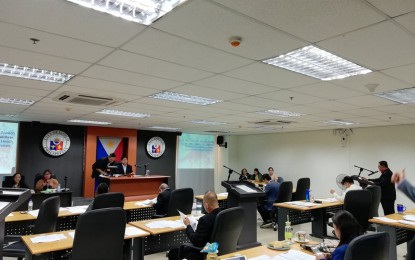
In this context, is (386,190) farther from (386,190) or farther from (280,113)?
(280,113)

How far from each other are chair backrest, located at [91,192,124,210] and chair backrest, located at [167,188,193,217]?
0.80m

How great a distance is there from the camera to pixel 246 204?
155 inches

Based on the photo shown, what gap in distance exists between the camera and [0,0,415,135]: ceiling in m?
1.83

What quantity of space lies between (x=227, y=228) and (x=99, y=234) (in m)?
1.12

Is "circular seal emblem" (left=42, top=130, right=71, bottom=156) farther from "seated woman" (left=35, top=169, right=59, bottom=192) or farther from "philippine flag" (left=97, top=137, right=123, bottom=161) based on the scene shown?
"seated woman" (left=35, top=169, right=59, bottom=192)

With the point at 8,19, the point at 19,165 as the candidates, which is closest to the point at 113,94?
the point at 8,19

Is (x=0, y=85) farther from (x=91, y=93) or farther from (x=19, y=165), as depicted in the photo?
(x=19, y=165)

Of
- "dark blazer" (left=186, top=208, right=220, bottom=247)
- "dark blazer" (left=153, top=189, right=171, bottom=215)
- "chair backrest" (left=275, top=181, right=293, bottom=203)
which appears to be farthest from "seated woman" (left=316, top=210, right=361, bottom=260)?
"chair backrest" (left=275, top=181, right=293, bottom=203)

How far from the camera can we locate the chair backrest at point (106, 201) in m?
3.66

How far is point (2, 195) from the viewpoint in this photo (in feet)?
5.54

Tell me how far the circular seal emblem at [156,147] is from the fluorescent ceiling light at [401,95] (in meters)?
7.77

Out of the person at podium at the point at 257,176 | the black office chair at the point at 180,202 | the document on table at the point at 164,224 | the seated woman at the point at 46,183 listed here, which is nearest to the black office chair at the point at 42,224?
the document on table at the point at 164,224

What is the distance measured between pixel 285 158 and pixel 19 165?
8.47m

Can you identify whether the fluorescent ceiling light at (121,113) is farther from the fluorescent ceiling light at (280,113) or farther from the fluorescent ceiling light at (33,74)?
the fluorescent ceiling light at (280,113)
